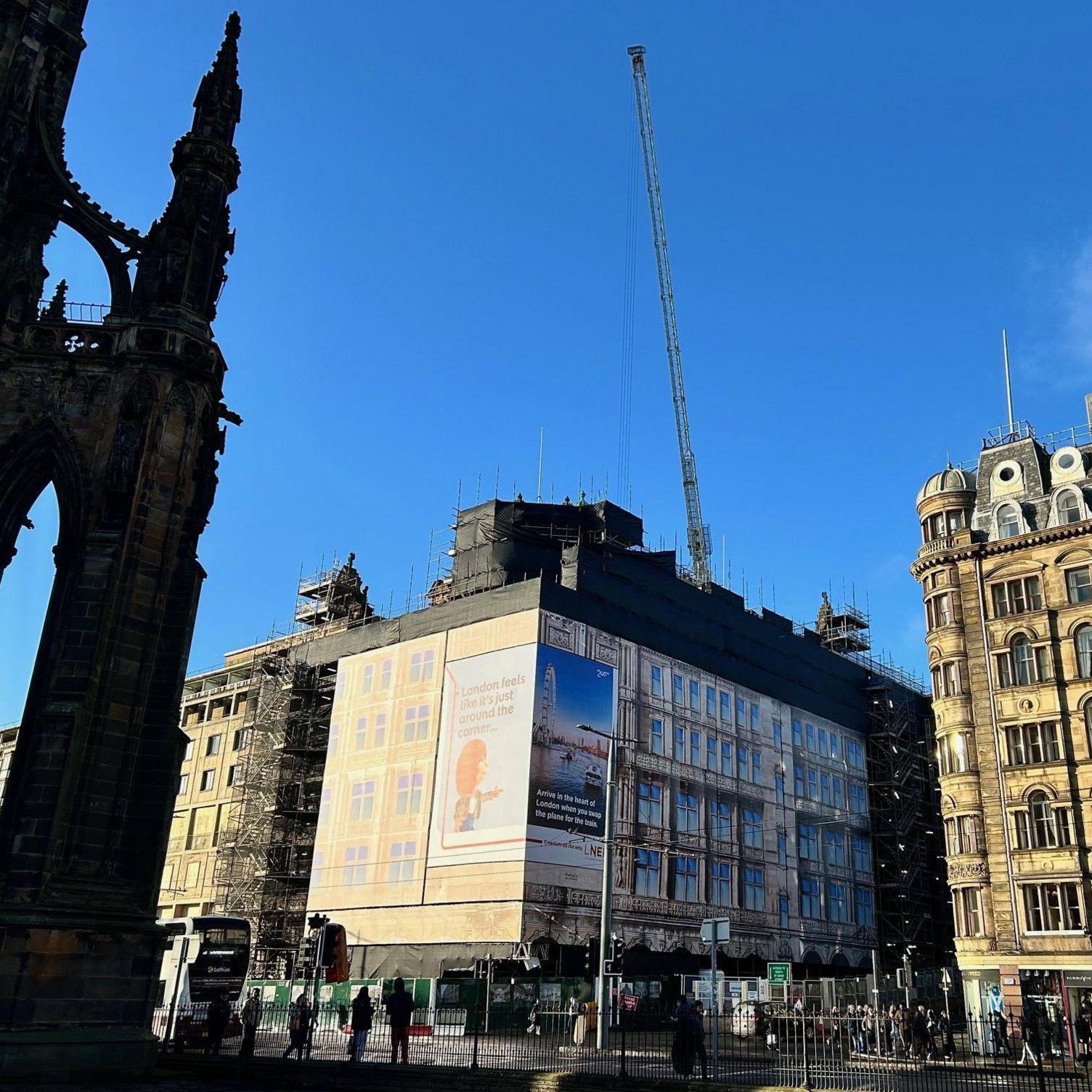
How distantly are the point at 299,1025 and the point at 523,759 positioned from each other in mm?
29717

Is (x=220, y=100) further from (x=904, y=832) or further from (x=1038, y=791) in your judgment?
(x=904, y=832)

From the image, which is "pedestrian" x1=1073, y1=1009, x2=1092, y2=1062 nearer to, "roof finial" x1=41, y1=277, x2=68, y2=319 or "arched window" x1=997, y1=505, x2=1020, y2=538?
"arched window" x1=997, y1=505, x2=1020, y2=538

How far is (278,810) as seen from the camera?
7125 centimetres

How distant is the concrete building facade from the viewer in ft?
157

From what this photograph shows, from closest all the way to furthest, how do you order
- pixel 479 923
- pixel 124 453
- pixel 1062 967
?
pixel 124 453 < pixel 1062 967 < pixel 479 923

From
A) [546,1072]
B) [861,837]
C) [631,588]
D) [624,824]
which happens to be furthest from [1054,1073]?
[861,837]

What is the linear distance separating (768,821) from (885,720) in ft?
59.0

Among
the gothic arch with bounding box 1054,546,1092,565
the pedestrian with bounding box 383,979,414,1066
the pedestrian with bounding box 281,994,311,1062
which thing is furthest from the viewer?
the gothic arch with bounding box 1054,546,1092,565

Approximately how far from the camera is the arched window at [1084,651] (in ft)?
165

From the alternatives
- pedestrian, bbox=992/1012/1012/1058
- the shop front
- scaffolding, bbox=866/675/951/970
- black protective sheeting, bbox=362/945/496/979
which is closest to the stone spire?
pedestrian, bbox=992/1012/1012/1058

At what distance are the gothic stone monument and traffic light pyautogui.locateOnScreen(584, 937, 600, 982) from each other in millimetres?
29677

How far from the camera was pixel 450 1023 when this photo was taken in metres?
36.6

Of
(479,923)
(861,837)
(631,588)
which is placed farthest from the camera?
(861,837)

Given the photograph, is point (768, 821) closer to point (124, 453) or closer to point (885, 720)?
point (885, 720)
